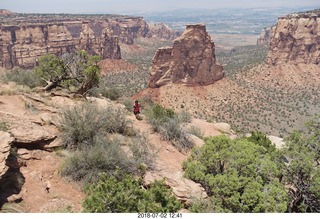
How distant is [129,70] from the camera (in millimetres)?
89250

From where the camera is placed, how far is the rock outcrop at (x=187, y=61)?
53.6 metres

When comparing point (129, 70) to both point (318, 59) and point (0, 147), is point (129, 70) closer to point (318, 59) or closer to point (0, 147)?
point (318, 59)

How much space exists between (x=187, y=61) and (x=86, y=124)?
43.5 m

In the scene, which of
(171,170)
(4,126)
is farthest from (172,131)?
(4,126)

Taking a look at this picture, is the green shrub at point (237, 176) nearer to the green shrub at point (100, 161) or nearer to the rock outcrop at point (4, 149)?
the green shrub at point (100, 161)

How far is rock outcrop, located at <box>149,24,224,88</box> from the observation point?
53.6 meters

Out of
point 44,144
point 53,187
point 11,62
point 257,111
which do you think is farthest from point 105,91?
point 11,62

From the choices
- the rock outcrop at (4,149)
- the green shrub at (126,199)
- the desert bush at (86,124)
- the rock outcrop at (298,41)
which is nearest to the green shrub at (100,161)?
the desert bush at (86,124)

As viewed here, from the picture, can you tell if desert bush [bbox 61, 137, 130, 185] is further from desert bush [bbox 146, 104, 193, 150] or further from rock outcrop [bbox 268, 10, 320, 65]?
rock outcrop [bbox 268, 10, 320, 65]

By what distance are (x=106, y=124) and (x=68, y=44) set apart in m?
79.1

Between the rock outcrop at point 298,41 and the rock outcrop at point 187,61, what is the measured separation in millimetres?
27901

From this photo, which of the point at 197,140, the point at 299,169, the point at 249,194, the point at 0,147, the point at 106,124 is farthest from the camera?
the point at 197,140

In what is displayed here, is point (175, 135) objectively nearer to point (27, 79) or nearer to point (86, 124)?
point (86, 124)

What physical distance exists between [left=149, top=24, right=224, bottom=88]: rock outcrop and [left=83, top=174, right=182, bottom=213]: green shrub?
46714mm
